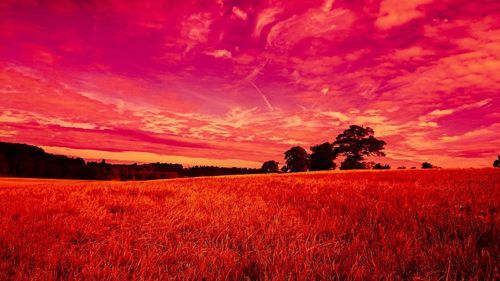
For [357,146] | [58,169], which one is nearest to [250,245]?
[357,146]

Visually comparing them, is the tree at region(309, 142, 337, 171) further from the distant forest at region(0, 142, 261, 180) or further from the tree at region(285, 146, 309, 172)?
the distant forest at region(0, 142, 261, 180)

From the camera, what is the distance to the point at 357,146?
6738cm

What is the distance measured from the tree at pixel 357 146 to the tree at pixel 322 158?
4647mm

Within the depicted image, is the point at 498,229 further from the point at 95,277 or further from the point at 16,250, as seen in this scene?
the point at 16,250

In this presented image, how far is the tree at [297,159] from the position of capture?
81.4 m

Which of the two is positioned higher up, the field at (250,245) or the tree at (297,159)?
the tree at (297,159)

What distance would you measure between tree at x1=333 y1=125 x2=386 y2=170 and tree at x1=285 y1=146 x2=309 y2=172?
525 inches

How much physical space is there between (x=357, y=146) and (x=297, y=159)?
18.2 metres

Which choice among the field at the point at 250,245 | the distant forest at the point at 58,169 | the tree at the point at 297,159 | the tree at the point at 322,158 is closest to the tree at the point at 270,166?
the distant forest at the point at 58,169

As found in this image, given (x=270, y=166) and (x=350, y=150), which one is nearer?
(x=350, y=150)

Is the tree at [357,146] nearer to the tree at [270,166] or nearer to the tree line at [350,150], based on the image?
the tree line at [350,150]

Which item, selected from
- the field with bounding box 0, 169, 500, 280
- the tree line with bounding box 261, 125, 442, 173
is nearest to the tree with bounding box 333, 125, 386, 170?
the tree line with bounding box 261, 125, 442, 173

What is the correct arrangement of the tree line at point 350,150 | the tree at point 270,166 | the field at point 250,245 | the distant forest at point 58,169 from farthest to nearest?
the tree at point 270,166 < the distant forest at point 58,169 < the tree line at point 350,150 < the field at point 250,245

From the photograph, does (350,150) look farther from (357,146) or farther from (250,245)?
(250,245)
